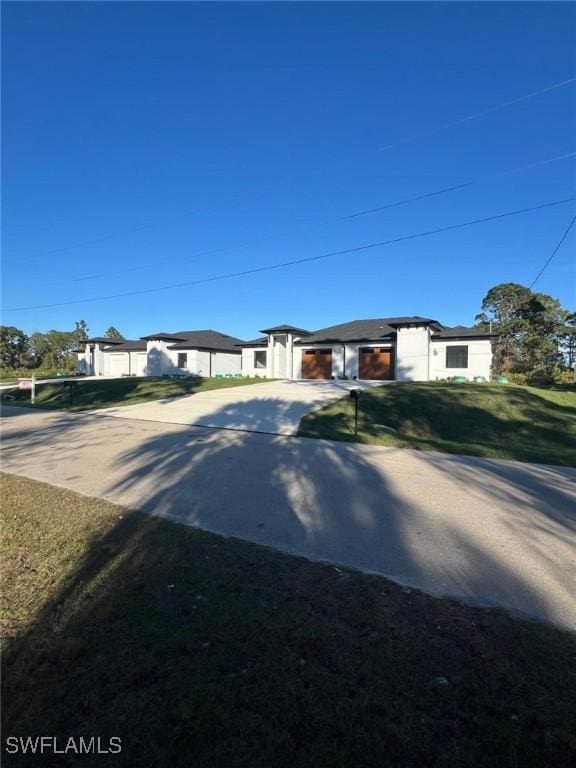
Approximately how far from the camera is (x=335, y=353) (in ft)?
98.1

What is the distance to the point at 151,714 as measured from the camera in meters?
2.04

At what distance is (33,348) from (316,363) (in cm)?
5408

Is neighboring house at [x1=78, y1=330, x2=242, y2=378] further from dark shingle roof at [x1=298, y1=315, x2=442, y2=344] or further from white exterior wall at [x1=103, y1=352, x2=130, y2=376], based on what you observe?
dark shingle roof at [x1=298, y1=315, x2=442, y2=344]

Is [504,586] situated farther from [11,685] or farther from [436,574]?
[11,685]

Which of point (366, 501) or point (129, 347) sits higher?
point (129, 347)

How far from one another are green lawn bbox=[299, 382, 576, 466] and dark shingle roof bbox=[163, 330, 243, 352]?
22852mm

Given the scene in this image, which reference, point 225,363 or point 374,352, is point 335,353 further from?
point 225,363

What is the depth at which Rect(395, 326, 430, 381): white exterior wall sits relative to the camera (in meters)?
26.0

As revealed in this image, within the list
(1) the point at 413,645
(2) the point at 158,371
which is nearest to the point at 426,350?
(2) the point at 158,371

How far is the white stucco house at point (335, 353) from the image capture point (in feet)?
85.7

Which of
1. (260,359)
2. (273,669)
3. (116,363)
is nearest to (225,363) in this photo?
(260,359)

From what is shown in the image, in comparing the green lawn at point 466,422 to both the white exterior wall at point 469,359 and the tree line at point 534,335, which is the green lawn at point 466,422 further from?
the tree line at point 534,335

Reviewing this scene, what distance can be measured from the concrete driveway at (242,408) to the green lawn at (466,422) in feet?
2.62

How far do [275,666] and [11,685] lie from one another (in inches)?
55.8
